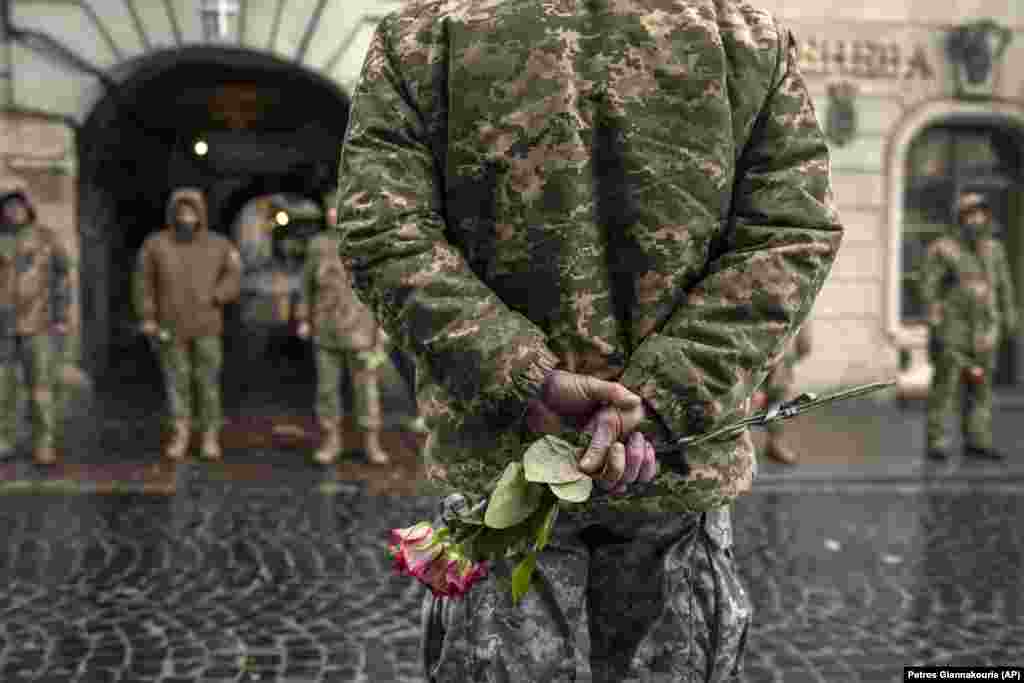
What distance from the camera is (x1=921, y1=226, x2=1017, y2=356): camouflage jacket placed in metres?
8.50

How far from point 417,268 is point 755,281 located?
1.85ft

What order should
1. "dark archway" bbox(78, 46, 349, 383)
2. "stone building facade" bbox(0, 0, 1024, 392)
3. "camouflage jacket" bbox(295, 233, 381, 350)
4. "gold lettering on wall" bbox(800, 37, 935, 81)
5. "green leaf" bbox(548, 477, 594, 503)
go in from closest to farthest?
"green leaf" bbox(548, 477, 594, 503)
"camouflage jacket" bbox(295, 233, 381, 350)
"stone building facade" bbox(0, 0, 1024, 392)
"dark archway" bbox(78, 46, 349, 383)
"gold lettering on wall" bbox(800, 37, 935, 81)

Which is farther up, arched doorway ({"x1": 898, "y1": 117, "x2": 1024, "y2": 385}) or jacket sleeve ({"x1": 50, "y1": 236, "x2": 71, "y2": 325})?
arched doorway ({"x1": 898, "y1": 117, "x2": 1024, "y2": 385})

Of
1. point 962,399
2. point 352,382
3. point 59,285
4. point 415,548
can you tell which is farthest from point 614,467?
point 962,399

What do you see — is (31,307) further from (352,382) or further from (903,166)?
Result: (903,166)

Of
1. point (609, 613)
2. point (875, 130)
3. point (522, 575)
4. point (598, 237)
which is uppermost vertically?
point (875, 130)

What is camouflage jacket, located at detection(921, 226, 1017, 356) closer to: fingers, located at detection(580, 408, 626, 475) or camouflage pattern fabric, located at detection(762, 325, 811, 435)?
camouflage pattern fabric, located at detection(762, 325, 811, 435)

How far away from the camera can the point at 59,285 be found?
8148 mm

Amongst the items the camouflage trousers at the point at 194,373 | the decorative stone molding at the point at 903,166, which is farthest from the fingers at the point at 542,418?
the decorative stone molding at the point at 903,166

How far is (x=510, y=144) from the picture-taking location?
6.25 ft

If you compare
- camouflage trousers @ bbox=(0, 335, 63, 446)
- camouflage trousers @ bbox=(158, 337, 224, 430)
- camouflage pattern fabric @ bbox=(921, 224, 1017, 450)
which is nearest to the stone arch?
camouflage pattern fabric @ bbox=(921, 224, 1017, 450)

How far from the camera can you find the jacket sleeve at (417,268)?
71.4 inches

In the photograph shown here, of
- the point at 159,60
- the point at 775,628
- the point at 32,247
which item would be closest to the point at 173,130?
the point at 159,60

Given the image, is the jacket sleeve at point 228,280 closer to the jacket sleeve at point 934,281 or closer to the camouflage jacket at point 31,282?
the camouflage jacket at point 31,282
